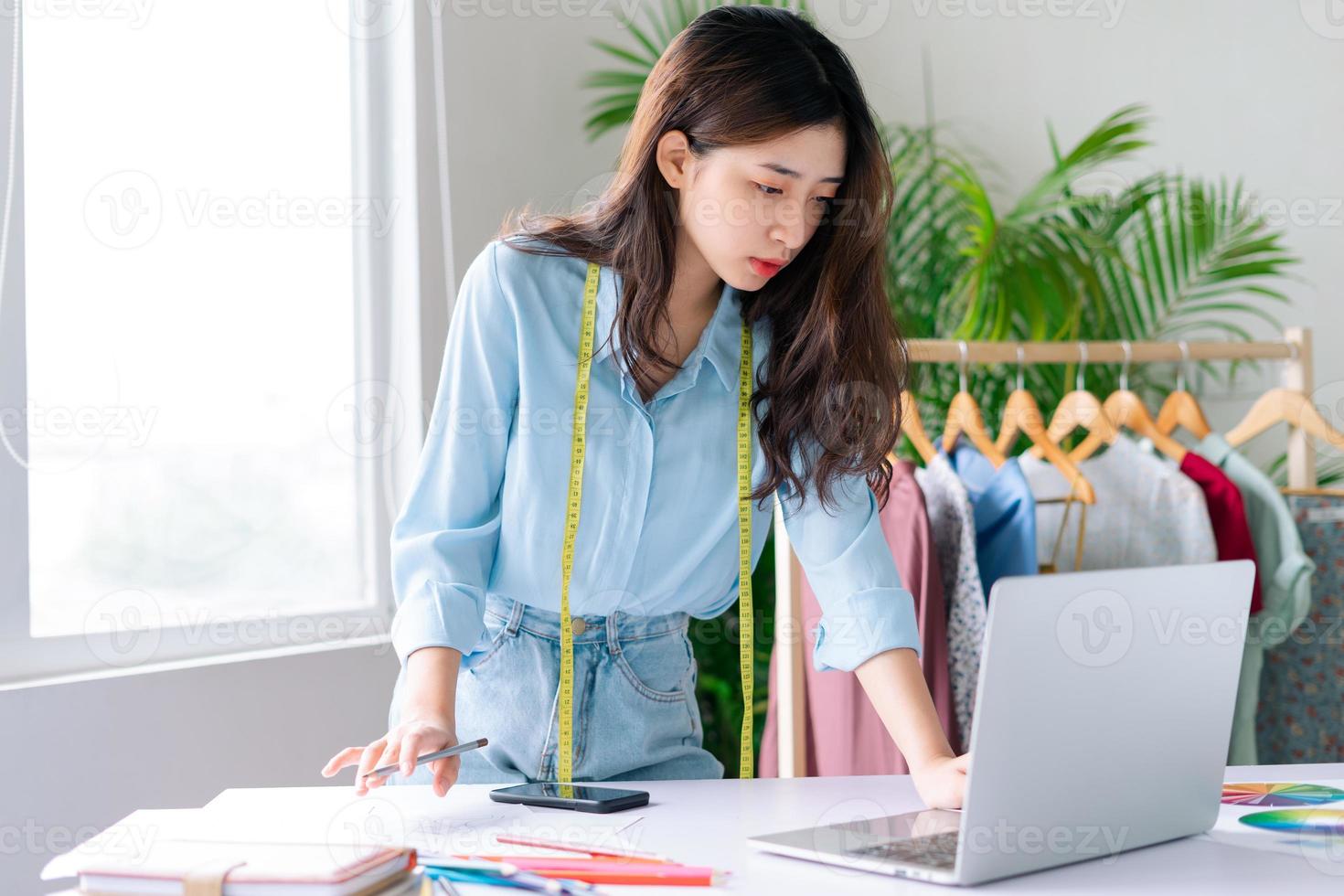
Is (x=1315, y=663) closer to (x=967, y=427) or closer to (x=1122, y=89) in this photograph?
(x=967, y=427)

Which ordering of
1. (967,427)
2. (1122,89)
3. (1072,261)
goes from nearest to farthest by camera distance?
(967,427), (1072,261), (1122,89)

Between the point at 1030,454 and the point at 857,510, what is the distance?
113 centimetres

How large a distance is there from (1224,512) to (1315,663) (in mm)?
435

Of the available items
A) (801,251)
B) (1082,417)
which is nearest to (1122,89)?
(1082,417)

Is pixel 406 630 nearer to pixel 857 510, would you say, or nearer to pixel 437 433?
pixel 437 433

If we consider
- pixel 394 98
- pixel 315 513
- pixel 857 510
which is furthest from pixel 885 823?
pixel 394 98

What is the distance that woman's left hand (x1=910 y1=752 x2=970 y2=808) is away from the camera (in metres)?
1.14

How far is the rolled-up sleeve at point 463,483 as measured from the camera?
1264mm

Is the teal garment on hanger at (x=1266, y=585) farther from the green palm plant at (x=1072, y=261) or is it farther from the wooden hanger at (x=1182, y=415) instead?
the green palm plant at (x=1072, y=261)

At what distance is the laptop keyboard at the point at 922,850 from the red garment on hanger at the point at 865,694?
1.06m

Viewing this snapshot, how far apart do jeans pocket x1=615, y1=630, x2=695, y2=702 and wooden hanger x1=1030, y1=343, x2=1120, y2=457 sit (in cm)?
120

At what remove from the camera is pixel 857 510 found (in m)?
1.42

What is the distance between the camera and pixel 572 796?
1.16m

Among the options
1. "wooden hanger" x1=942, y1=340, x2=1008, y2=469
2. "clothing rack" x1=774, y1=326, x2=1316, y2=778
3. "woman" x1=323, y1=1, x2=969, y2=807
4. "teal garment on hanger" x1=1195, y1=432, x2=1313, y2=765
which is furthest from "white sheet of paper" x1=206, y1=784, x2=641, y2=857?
"teal garment on hanger" x1=1195, y1=432, x2=1313, y2=765
